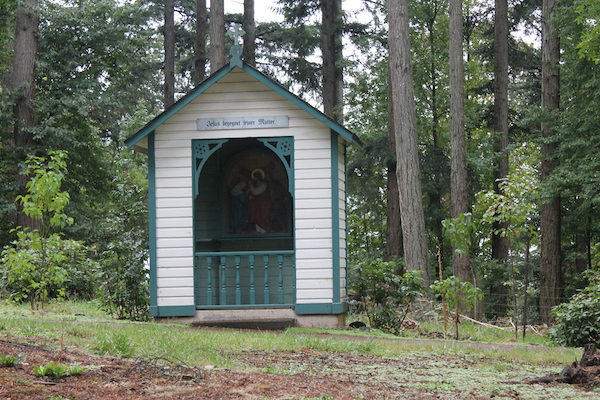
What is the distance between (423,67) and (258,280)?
16395mm

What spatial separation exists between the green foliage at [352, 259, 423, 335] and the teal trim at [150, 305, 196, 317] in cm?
285

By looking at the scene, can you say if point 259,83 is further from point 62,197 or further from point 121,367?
point 121,367

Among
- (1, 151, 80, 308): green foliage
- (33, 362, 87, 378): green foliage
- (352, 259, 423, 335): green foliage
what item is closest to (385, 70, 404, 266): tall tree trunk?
(352, 259, 423, 335): green foliage

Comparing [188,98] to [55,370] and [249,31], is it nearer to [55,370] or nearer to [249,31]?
[55,370]

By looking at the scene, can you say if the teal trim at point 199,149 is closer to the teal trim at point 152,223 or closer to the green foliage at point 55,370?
the teal trim at point 152,223

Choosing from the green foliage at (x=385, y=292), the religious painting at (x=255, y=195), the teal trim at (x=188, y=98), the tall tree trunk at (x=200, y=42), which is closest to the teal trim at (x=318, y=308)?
the green foliage at (x=385, y=292)

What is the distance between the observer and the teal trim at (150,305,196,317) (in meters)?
12.5

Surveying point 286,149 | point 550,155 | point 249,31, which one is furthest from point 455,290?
point 249,31

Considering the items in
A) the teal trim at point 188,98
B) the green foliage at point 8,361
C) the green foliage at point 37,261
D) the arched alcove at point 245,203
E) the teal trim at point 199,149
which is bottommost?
the green foliage at point 8,361

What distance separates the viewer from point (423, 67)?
28203mm

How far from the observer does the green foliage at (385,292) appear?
12719 mm

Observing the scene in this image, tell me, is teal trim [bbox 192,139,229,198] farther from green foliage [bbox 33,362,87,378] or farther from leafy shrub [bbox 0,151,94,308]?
green foliage [bbox 33,362,87,378]

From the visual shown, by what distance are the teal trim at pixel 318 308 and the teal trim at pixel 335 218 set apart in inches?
4.7

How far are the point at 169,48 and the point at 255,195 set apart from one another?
16398mm
